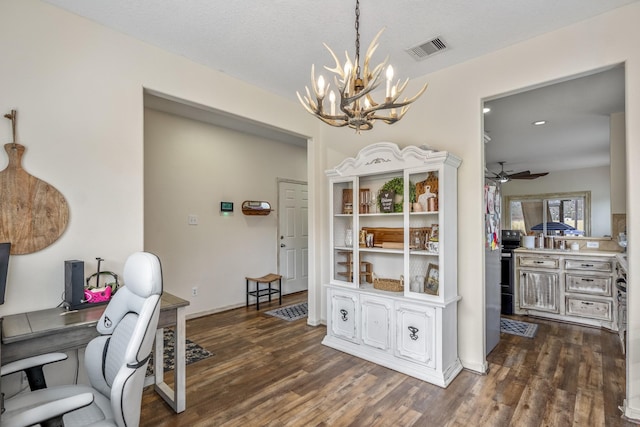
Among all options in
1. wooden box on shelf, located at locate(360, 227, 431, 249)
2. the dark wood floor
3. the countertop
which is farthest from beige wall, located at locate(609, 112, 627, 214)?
wooden box on shelf, located at locate(360, 227, 431, 249)

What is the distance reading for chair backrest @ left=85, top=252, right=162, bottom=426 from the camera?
1.40m

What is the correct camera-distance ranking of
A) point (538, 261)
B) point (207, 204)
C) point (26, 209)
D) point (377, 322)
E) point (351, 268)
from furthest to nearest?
1. point (207, 204)
2. point (538, 261)
3. point (351, 268)
4. point (377, 322)
5. point (26, 209)

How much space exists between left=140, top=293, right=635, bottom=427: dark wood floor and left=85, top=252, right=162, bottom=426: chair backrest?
798mm

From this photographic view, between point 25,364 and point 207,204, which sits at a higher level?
point 207,204

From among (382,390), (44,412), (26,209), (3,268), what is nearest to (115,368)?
(44,412)

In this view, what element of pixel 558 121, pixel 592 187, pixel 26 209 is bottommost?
pixel 26 209

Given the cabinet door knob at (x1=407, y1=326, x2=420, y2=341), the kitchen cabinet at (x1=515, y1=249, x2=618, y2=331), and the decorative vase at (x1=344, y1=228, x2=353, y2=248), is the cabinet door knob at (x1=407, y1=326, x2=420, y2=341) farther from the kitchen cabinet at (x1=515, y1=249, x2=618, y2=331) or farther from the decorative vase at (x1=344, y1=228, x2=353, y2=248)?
the kitchen cabinet at (x1=515, y1=249, x2=618, y2=331)

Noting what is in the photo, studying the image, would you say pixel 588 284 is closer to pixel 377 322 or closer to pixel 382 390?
pixel 377 322

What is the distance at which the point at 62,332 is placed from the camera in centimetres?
183

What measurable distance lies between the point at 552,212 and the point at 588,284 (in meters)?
5.09

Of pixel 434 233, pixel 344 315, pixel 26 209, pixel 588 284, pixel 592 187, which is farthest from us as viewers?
pixel 592 187

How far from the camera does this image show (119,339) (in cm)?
162

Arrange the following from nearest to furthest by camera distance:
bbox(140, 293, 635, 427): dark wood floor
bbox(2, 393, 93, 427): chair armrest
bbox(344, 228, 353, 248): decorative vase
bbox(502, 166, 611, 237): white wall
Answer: bbox(2, 393, 93, 427): chair armrest, bbox(140, 293, 635, 427): dark wood floor, bbox(344, 228, 353, 248): decorative vase, bbox(502, 166, 611, 237): white wall

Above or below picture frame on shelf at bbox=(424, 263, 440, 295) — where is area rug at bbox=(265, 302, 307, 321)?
below
